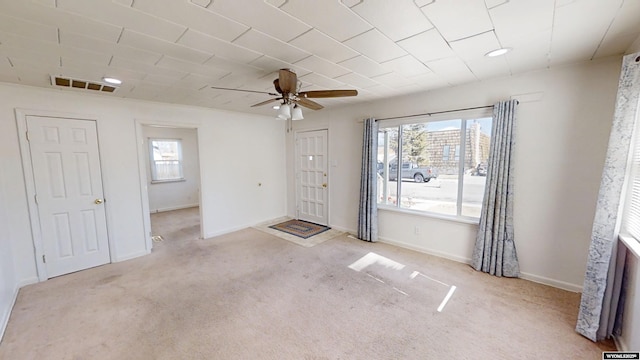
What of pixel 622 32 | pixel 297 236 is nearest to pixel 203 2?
pixel 622 32

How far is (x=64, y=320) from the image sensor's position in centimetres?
A: 231

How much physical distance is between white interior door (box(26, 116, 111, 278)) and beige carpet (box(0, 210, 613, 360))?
0.97 ft

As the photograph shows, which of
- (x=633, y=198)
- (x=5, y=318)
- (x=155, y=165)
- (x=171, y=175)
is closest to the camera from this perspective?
(x=633, y=198)

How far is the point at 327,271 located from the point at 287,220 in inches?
104

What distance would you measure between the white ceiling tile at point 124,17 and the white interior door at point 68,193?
251 centimetres

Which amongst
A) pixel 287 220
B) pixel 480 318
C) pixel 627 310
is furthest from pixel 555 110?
pixel 287 220

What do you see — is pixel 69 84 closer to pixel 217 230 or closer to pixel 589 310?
pixel 217 230

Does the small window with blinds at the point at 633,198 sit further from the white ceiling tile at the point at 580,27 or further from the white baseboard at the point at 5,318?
the white baseboard at the point at 5,318

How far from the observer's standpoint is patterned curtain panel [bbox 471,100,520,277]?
2.94 meters

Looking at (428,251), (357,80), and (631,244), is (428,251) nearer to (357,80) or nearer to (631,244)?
(631,244)

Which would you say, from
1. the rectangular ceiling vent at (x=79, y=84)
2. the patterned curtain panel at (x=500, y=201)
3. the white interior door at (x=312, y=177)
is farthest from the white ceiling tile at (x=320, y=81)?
the rectangular ceiling vent at (x=79, y=84)

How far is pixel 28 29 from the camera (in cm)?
170

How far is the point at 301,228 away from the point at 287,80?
3318mm

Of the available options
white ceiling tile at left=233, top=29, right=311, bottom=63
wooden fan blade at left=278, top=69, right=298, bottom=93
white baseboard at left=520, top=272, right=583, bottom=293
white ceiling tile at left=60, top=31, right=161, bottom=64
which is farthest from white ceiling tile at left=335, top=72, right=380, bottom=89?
white baseboard at left=520, top=272, right=583, bottom=293
